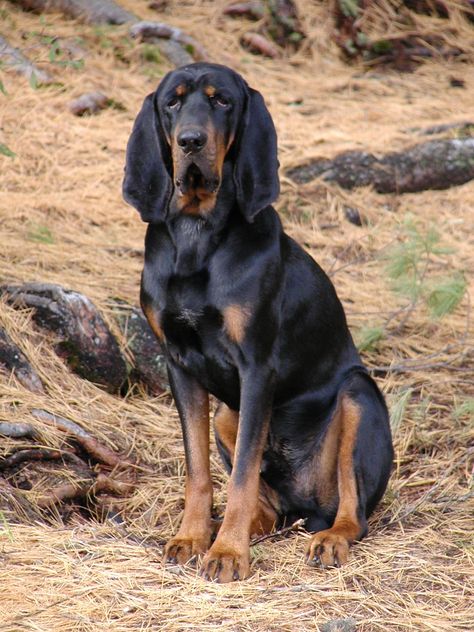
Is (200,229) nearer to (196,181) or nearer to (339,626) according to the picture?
(196,181)

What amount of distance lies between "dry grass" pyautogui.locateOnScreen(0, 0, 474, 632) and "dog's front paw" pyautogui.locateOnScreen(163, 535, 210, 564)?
0.08m

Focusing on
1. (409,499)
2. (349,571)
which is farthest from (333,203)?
(349,571)

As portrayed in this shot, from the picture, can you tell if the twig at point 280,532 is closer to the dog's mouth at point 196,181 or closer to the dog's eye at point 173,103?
the dog's mouth at point 196,181

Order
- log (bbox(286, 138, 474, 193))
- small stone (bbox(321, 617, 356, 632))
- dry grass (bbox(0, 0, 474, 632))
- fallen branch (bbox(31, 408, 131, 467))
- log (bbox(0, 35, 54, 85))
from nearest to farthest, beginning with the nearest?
small stone (bbox(321, 617, 356, 632)) → dry grass (bbox(0, 0, 474, 632)) → fallen branch (bbox(31, 408, 131, 467)) → log (bbox(286, 138, 474, 193)) → log (bbox(0, 35, 54, 85))

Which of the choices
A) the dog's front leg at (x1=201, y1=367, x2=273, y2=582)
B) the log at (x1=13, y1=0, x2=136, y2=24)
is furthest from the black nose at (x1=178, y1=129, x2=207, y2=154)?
the log at (x1=13, y1=0, x2=136, y2=24)

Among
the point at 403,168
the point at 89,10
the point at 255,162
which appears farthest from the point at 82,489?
the point at 89,10

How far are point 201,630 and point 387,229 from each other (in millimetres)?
4450

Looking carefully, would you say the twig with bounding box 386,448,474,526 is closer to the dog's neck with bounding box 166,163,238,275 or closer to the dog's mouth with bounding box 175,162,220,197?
the dog's neck with bounding box 166,163,238,275

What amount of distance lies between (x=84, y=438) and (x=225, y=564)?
123cm

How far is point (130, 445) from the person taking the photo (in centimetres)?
445

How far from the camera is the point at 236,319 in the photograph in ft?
11.2

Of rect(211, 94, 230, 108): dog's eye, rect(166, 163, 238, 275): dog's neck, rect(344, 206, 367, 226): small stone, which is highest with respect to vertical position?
rect(211, 94, 230, 108): dog's eye

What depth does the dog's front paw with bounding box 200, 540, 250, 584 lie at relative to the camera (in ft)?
10.4

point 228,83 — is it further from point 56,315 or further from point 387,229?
point 387,229
